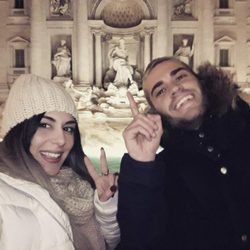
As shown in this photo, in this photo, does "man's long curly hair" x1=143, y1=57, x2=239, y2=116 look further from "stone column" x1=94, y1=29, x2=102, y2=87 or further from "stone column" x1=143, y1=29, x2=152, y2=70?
"stone column" x1=143, y1=29, x2=152, y2=70

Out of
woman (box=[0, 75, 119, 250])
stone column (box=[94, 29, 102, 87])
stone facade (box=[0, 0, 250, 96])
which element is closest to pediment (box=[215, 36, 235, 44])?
stone facade (box=[0, 0, 250, 96])

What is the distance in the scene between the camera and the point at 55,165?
2766 mm

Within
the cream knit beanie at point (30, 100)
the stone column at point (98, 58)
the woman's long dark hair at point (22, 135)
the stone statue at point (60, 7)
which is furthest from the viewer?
the stone statue at point (60, 7)

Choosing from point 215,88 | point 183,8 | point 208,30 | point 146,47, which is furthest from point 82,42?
point 215,88

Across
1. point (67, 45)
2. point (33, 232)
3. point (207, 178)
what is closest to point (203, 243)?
point (207, 178)

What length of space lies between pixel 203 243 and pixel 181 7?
16390 millimetres

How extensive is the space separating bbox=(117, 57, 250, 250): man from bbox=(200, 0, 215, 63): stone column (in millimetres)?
14894

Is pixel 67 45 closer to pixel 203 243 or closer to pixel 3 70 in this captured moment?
pixel 3 70

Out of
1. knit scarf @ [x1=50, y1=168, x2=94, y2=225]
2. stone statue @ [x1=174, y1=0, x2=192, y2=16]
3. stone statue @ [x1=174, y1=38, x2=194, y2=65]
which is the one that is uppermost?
stone statue @ [x1=174, y1=0, x2=192, y2=16]

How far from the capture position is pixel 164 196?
8.39 feet

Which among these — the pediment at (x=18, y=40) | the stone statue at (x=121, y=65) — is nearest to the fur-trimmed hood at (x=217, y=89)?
the stone statue at (x=121, y=65)

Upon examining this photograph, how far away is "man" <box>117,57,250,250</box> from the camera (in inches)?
96.1

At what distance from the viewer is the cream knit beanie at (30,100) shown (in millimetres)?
2693

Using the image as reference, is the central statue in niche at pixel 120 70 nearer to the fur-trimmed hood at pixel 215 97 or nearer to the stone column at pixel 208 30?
the stone column at pixel 208 30
